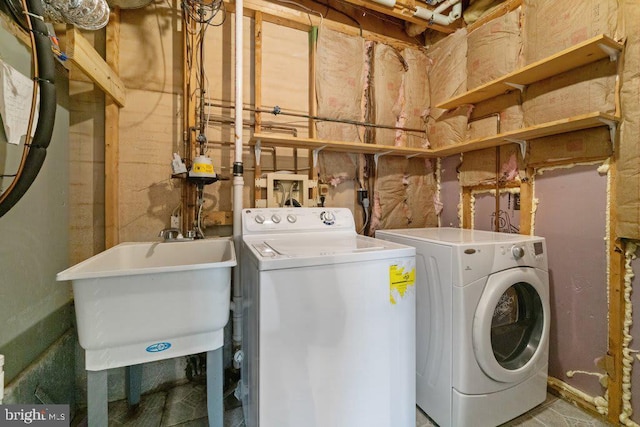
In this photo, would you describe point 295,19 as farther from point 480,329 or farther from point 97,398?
point 97,398

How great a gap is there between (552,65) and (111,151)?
2605 millimetres

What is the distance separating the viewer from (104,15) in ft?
4.08

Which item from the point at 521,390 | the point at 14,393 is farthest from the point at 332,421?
the point at 14,393

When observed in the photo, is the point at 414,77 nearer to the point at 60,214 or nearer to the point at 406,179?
the point at 406,179

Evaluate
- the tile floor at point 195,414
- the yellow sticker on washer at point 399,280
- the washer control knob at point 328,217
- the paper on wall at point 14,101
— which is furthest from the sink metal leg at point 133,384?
the yellow sticker on washer at point 399,280

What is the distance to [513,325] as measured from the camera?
1533 mm

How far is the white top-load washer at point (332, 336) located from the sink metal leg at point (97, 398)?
1.72 feet

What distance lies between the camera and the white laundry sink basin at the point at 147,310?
0.90 meters

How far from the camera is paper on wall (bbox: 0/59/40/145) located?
958 mm

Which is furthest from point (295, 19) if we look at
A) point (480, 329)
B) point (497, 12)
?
point (480, 329)

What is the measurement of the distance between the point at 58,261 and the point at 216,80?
1421 mm

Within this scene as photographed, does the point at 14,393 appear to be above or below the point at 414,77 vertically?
below

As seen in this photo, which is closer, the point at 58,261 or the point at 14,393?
the point at 14,393

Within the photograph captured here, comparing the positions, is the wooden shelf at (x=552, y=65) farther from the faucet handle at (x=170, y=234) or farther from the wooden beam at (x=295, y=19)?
the faucet handle at (x=170, y=234)
